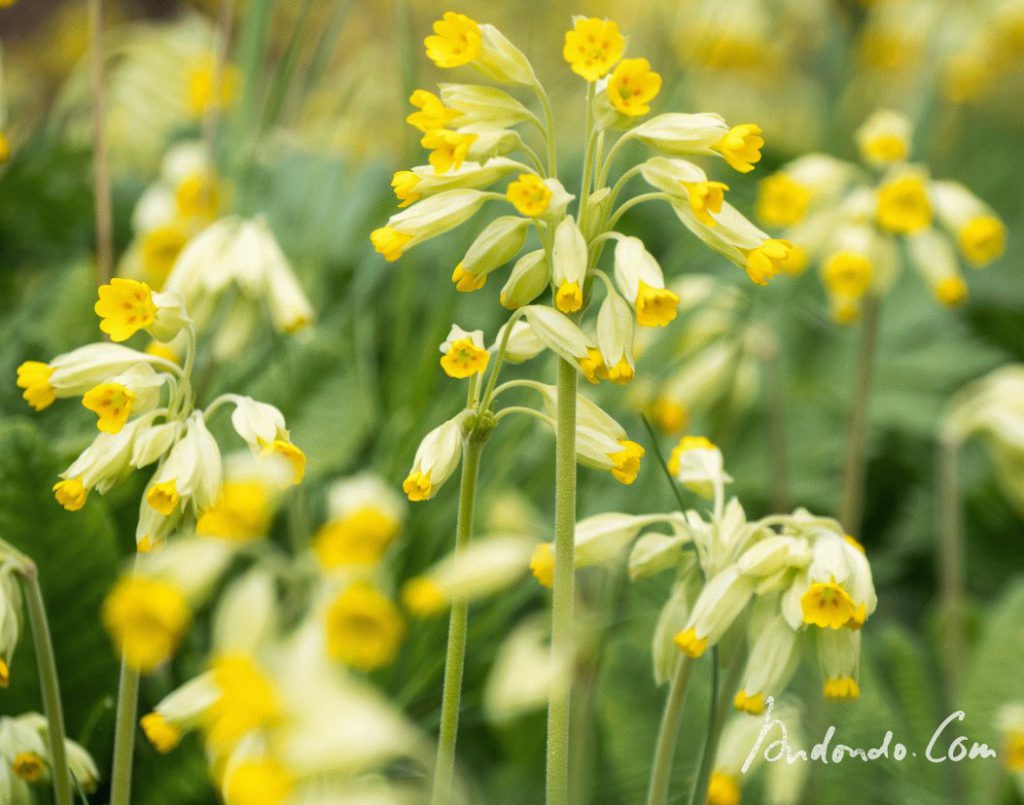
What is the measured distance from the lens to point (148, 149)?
2.81 m

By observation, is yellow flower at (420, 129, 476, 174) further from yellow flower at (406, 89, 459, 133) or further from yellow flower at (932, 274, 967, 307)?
yellow flower at (932, 274, 967, 307)

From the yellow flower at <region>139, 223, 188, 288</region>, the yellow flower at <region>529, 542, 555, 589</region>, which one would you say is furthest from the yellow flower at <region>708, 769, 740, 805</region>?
the yellow flower at <region>139, 223, 188, 288</region>

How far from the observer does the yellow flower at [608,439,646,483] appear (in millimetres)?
808

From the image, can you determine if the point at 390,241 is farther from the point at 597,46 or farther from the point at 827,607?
the point at 827,607

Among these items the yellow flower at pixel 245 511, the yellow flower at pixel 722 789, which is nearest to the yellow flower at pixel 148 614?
the yellow flower at pixel 245 511

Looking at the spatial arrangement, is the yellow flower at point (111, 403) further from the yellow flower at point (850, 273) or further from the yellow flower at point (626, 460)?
the yellow flower at point (850, 273)

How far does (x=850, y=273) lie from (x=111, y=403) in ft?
3.55

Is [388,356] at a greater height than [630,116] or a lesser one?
lesser

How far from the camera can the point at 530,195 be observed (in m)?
0.75

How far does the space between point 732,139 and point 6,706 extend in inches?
34.6

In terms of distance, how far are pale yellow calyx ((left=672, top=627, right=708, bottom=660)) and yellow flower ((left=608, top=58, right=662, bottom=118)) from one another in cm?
35

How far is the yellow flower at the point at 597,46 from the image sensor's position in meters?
0.79

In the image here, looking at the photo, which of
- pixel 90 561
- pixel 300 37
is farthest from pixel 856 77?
pixel 90 561

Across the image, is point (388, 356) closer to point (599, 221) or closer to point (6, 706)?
point (6, 706)
